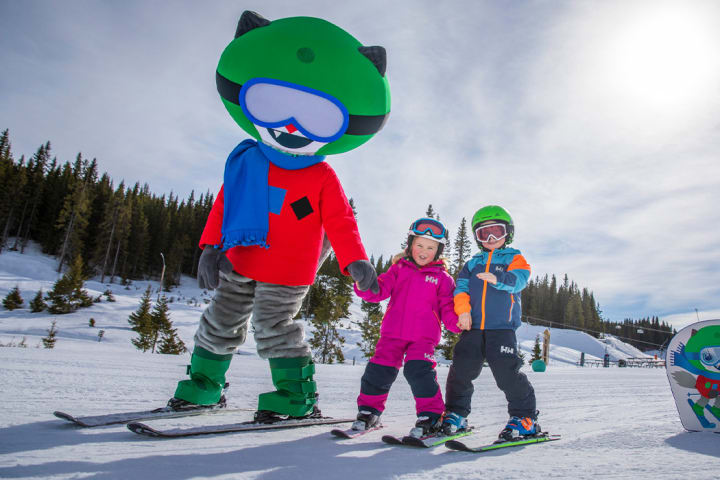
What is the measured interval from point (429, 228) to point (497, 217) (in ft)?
1.59

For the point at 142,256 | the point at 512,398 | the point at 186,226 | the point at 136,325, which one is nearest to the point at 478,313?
the point at 512,398

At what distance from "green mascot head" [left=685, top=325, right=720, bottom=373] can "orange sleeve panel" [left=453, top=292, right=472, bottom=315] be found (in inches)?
62.3

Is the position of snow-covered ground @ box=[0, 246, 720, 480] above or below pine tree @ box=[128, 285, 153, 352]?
above

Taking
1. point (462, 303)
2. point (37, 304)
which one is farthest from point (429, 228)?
point (37, 304)

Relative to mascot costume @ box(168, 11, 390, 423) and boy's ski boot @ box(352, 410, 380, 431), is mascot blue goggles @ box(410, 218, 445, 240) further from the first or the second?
boy's ski boot @ box(352, 410, 380, 431)

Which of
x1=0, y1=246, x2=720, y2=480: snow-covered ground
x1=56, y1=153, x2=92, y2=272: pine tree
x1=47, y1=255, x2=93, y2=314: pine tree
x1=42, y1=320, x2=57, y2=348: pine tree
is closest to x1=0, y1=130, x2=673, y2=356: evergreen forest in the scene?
x1=56, y1=153, x2=92, y2=272: pine tree

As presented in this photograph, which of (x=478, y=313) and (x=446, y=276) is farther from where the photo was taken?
(x=446, y=276)

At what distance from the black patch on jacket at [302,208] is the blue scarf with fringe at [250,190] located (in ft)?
0.53

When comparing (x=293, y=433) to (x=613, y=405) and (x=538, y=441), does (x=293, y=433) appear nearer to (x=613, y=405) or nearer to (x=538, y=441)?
(x=538, y=441)

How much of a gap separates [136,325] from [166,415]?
84.4 ft

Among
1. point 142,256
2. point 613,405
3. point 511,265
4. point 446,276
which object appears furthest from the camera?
point 142,256

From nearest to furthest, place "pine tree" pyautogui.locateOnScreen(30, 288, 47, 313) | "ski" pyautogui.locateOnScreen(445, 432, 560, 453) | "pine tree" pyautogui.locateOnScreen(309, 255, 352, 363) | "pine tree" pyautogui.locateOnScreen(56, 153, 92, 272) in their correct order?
1. "ski" pyautogui.locateOnScreen(445, 432, 560, 453)
2. "pine tree" pyautogui.locateOnScreen(309, 255, 352, 363)
3. "pine tree" pyautogui.locateOnScreen(30, 288, 47, 313)
4. "pine tree" pyautogui.locateOnScreen(56, 153, 92, 272)

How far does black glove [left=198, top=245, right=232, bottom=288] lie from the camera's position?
96.3 inches

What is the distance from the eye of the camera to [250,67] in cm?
239
